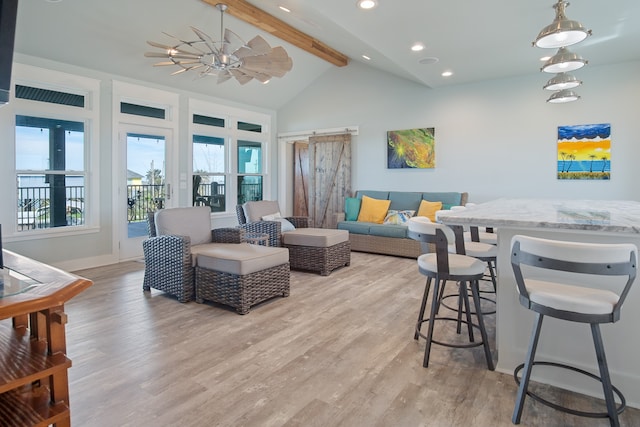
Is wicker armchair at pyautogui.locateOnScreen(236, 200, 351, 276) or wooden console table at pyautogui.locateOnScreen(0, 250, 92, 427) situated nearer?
wooden console table at pyautogui.locateOnScreen(0, 250, 92, 427)

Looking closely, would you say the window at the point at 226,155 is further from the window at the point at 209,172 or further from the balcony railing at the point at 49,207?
the balcony railing at the point at 49,207

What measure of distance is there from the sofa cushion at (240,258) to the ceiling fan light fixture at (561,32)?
269 cm

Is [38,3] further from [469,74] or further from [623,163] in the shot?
[623,163]

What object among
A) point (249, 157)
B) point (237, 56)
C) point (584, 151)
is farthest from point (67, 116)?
point (584, 151)

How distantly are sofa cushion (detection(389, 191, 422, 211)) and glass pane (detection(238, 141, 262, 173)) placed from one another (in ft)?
9.82

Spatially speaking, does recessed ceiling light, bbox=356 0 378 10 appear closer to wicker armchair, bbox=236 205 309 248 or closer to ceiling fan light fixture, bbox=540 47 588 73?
ceiling fan light fixture, bbox=540 47 588 73

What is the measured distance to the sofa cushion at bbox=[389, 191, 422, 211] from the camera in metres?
6.29

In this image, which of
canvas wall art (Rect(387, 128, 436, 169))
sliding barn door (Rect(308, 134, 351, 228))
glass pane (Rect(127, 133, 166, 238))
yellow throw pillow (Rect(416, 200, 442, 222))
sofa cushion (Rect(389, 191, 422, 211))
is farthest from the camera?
sliding barn door (Rect(308, 134, 351, 228))

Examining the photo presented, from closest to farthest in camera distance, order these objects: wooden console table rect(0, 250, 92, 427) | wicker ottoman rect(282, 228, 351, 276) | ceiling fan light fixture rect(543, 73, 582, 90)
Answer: wooden console table rect(0, 250, 92, 427) → ceiling fan light fixture rect(543, 73, 582, 90) → wicker ottoman rect(282, 228, 351, 276)

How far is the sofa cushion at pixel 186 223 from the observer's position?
378cm

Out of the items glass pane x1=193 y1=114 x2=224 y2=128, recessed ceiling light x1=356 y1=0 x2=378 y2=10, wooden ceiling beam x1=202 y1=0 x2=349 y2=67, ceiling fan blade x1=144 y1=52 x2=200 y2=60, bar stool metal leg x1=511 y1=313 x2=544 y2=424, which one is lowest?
bar stool metal leg x1=511 y1=313 x2=544 y2=424

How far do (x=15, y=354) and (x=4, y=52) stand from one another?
3.27 ft

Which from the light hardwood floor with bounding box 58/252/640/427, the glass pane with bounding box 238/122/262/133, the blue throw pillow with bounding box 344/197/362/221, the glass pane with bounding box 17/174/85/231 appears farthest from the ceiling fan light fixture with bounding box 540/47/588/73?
the glass pane with bounding box 238/122/262/133

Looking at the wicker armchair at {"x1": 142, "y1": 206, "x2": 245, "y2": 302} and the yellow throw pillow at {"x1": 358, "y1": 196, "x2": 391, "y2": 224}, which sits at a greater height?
the yellow throw pillow at {"x1": 358, "y1": 196, "x2": 391, "y2": 224}
